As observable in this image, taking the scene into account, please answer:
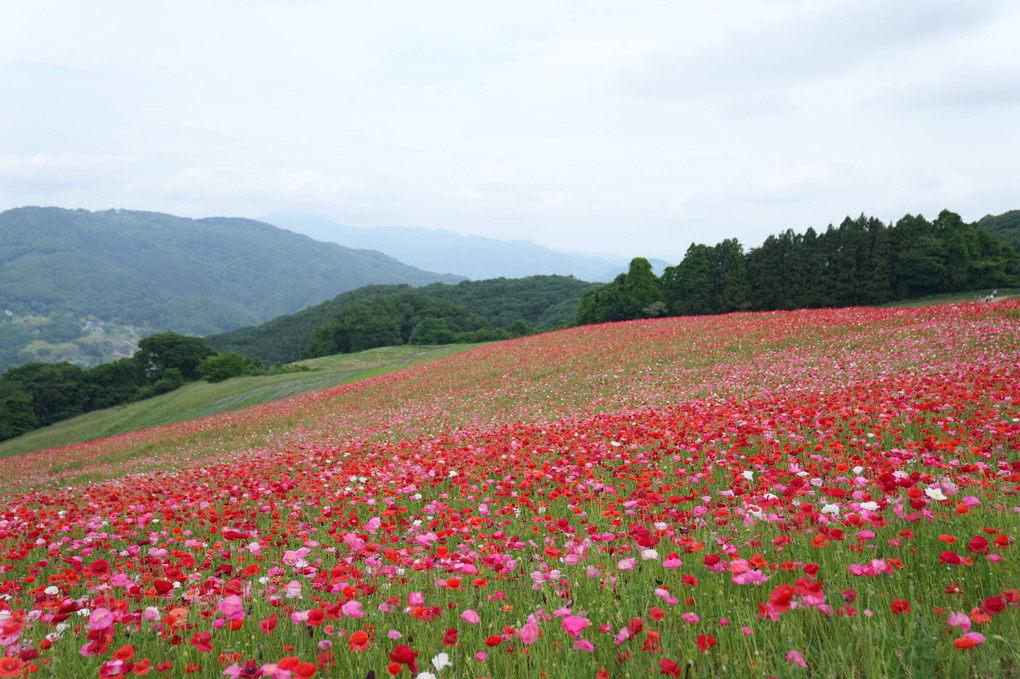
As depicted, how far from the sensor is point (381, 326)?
301ft

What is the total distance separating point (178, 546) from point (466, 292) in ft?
470

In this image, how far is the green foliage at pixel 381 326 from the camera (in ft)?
292

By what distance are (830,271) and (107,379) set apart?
99018 mm

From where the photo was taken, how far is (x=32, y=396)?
238 feet

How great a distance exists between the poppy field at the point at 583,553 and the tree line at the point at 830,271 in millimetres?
40068

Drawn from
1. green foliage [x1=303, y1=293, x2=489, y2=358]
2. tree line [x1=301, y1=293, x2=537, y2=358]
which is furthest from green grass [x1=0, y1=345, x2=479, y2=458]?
green foliage [x1=303, y1=293, x2=489, y2=358]

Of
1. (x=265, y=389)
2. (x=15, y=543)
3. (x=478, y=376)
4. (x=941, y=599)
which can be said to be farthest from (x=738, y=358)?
(x=265, y=389)

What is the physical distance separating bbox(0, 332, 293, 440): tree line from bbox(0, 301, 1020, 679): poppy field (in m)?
67.3

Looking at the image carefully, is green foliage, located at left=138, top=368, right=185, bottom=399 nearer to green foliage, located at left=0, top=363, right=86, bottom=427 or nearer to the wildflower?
green foliage, located at left=0, top=363, right=86, bottom=427

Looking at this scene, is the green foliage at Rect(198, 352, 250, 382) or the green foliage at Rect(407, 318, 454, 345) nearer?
the green foliage at Rect(198, 352, 250, 382)

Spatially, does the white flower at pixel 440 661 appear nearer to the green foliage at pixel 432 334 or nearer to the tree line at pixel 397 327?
the green foliage at pixel 432 334

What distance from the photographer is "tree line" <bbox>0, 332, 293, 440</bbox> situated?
69375 millimetres

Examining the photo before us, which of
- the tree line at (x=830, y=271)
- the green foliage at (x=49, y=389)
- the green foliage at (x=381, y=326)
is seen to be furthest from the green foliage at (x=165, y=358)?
the tree line at (x=830, y=271)

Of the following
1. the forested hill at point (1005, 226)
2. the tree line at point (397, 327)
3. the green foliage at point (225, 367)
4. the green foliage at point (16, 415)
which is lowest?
the green foliage at point (16, 415)
